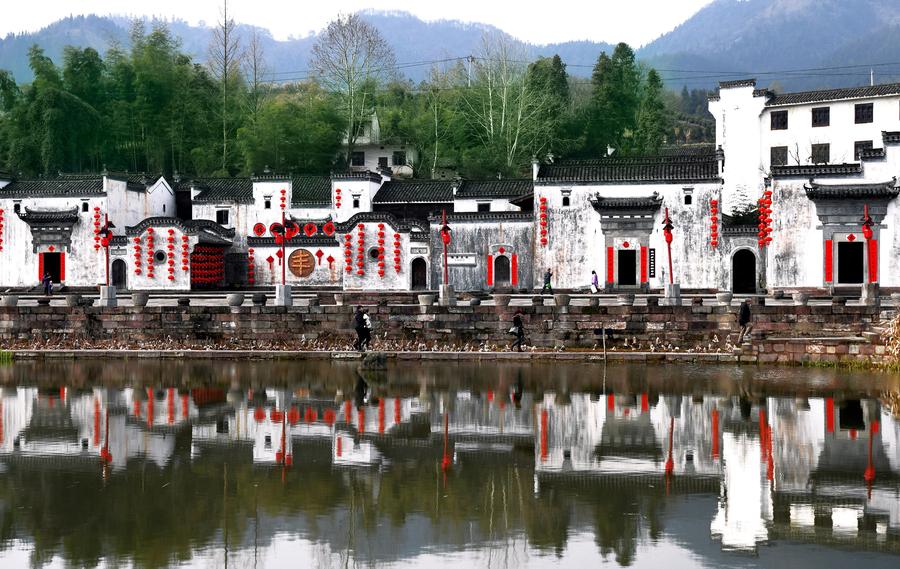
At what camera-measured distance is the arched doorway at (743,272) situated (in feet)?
135

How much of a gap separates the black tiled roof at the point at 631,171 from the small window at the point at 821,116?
975 centimetres

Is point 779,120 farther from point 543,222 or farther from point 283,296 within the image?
point 283,296

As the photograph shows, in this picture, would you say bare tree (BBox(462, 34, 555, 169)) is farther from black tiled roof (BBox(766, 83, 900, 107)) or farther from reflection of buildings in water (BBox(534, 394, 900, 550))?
reflection of buildings in water (BBox(534, 394, 900, 550))

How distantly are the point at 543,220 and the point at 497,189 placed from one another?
4.20 m

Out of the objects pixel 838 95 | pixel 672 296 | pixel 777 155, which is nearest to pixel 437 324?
pixel 672 296

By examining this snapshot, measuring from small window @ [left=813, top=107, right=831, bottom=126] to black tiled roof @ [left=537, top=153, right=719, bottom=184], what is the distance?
32.0 ft

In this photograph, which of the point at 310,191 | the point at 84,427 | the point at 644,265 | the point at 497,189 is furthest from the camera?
the point at 310,191

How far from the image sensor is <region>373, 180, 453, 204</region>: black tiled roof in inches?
1844

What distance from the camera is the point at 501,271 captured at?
138 feet

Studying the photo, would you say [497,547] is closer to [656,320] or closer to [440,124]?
[656,320]

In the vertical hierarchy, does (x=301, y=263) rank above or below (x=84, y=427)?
above

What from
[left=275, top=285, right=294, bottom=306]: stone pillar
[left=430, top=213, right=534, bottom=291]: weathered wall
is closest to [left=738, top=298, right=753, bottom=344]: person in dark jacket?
[left=275, top=285, right=294, bottom=306]: stone pillar

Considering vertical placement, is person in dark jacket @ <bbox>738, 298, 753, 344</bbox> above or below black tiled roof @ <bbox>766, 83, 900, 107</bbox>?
below

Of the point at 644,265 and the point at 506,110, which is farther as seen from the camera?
the point at 506,110
